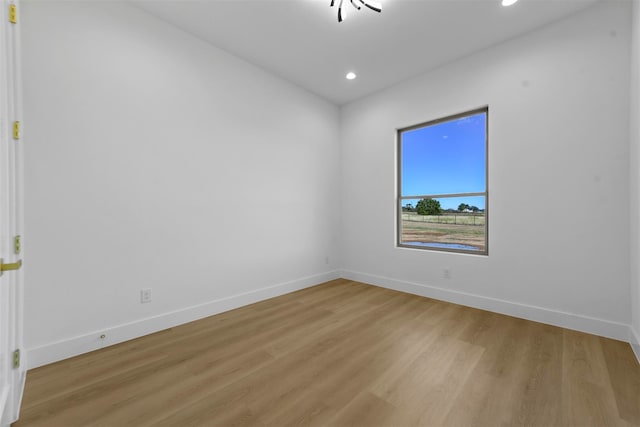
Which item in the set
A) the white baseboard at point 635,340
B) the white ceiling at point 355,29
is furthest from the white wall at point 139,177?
the white baseboard at point 635,340

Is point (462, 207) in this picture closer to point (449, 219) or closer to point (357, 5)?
point (449, 219)

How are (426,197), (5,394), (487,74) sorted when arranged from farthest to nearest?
(426,197) → (487,74) → (5,394)

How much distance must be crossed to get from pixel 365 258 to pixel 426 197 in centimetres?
136

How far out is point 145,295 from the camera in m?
2.39

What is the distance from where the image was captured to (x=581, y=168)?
2436 millimetres

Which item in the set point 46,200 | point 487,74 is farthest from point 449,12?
point 46,200

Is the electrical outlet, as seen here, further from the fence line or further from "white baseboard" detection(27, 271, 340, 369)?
the fence line

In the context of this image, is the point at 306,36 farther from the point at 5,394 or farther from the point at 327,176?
the point at 5,394

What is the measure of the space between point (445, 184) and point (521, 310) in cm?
170

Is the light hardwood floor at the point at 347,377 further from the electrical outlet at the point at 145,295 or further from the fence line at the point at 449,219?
the fence line at the point at 449,219

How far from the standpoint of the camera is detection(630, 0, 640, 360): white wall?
6.57ft

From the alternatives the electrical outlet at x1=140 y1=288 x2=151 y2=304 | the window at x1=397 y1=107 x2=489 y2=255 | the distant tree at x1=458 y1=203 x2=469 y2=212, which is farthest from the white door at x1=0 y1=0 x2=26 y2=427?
the distant tree at x1=458 y1=203 x2=469 y2=212

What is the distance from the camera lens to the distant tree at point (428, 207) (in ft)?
11.7

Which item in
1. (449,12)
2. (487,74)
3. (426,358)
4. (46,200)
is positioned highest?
(449,12)
